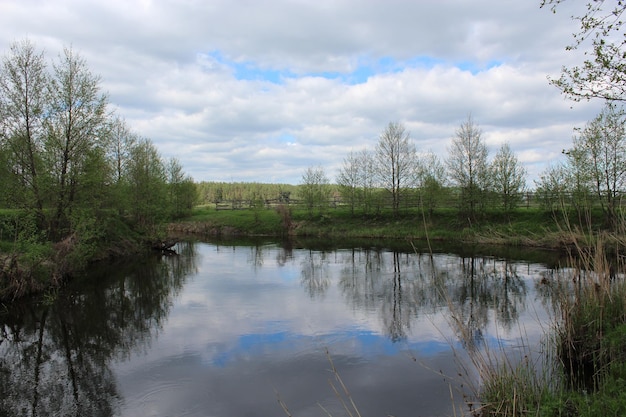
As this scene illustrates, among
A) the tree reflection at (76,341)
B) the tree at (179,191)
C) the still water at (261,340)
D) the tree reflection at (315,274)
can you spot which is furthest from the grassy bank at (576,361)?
the tree at (179,191)

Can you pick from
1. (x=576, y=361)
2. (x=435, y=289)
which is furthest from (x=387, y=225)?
(x=576, y=361)

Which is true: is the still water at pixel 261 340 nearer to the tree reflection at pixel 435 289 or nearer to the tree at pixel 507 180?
the tree reflection at pixel 435 289

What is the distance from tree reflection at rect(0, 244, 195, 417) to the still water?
0.04 meters

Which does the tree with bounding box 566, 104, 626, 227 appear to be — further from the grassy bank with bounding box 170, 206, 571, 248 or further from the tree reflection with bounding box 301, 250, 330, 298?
the tree reflection with bounding box 301, 250, 330, 298

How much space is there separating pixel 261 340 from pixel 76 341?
499cm

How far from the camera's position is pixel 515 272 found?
65.1 feet

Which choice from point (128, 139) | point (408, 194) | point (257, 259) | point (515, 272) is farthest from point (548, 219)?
point (128, 139)

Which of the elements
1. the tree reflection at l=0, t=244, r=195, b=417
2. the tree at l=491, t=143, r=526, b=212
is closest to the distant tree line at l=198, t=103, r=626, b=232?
the tree at l=491, t=143, r=526, b=212

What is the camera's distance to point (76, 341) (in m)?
11.3

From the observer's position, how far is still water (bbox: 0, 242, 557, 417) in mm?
7688

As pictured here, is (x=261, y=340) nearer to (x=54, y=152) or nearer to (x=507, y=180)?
(x=54, y=152)

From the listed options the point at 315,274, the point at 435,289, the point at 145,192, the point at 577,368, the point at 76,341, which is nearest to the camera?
the point at 577,368

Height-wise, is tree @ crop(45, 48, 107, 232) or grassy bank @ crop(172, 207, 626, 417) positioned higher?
tree @ crop(45, 48, 107, 232)

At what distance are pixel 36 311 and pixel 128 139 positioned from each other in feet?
89.7
